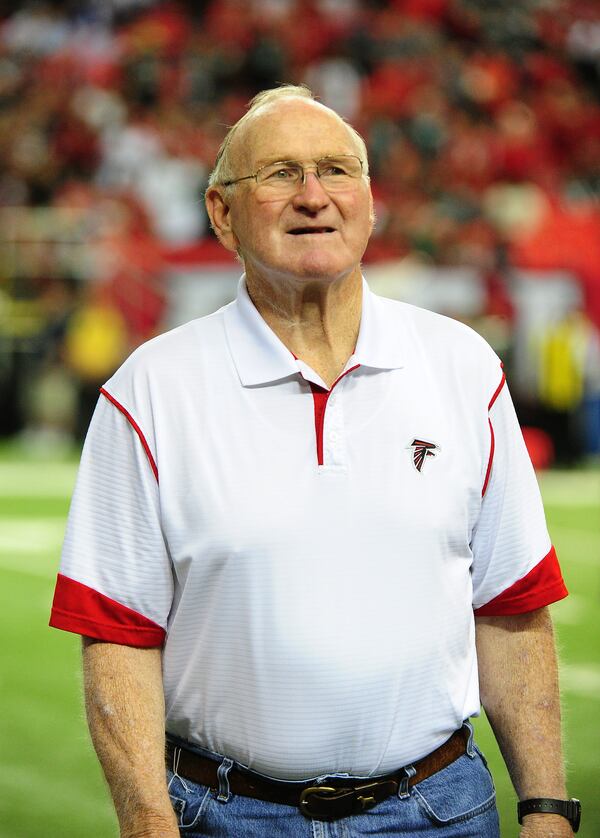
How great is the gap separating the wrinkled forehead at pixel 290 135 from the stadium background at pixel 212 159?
288 inches

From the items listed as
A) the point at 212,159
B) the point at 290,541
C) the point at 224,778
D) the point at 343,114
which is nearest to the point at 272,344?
the point at 290,541

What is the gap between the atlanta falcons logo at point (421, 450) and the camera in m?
2.05

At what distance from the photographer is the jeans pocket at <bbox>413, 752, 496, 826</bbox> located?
2.02 metres

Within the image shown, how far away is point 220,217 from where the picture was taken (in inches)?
89.5

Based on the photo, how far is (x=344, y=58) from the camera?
22.5 metres

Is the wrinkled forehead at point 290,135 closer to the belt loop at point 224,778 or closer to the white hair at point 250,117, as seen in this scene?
the white hair at point 250,117

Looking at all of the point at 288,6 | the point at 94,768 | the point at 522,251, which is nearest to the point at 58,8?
the point at 288,6

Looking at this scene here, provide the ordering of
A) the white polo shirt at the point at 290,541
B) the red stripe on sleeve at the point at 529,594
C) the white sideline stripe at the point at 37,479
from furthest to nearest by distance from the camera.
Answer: the white sideline stripe at the point at 37,479 → the red stripe on sleeve at the point at 529,594 → the white polo shirt at the point at 290,541

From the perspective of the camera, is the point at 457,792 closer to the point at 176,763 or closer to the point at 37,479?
the point at 176,763

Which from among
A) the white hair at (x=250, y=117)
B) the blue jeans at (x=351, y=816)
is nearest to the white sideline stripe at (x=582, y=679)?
the blue jeans at (x=351, y=816)

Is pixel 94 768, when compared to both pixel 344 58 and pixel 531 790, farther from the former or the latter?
pixel 344 58

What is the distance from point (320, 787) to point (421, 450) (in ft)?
1.76

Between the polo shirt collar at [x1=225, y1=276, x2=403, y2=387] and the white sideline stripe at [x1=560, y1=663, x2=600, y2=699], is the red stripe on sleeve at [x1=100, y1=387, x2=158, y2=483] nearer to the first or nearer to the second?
the polo shirt collar at [x1=225, y1=276, x2=403, y2=387]

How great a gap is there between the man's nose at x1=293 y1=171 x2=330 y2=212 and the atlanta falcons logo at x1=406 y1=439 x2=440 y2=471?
0.40 metres
